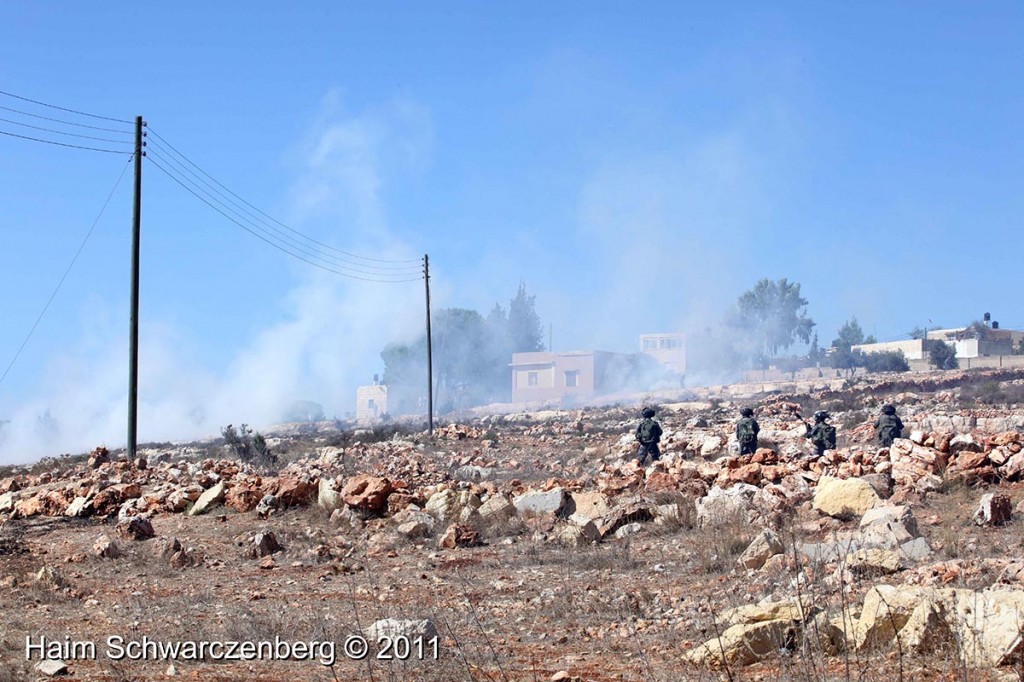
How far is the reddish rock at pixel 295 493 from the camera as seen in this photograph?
12.4 meters

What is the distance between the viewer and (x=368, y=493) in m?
12.0

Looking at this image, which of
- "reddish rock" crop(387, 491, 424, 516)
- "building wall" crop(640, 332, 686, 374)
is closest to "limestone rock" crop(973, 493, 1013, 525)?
"reddish rock" crop(387, 491, 424, 516)

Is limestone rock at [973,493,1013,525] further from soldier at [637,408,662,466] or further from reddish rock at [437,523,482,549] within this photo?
soldier at [637,408,662,466]

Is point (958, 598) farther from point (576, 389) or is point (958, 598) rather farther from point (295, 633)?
point (576, 389)

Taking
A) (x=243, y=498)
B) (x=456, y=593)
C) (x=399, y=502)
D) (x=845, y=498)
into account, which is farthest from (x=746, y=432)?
(x=456, y=593)

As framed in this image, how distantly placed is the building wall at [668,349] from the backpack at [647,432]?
66638 mm

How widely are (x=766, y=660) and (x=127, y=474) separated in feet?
46.0

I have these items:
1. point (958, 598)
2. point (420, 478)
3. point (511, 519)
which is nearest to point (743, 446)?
point (420, 478)

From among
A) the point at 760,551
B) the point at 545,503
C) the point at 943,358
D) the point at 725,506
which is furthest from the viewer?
the point at 943,358

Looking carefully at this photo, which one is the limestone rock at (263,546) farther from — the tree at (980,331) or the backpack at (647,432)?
the tree at (980,331)

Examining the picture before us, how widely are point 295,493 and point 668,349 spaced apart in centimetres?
7517

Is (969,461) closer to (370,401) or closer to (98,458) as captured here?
(98,458)

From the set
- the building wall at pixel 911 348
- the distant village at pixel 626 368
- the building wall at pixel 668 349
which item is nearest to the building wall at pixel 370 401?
the distant village at pixel 626 368

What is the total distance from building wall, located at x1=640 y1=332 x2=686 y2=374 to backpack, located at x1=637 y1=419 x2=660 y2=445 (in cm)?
6664
